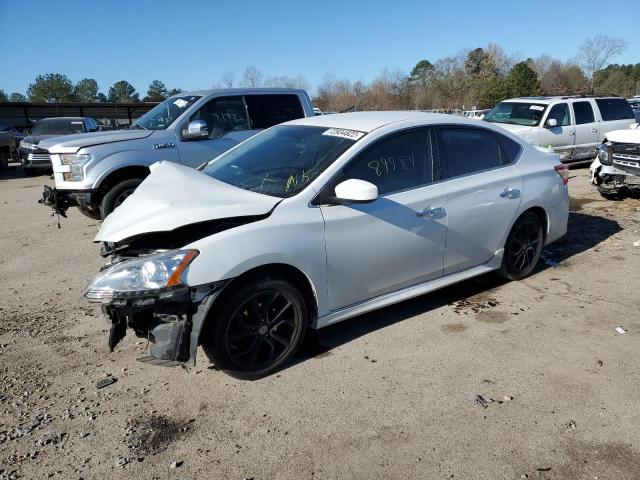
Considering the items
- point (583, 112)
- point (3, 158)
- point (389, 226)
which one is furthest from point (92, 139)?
point (3, 158)

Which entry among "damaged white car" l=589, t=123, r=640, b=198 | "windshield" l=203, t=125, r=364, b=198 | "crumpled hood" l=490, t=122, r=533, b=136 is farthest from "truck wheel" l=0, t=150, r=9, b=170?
"damaged white car" l=589, t=123, r=640, b=198

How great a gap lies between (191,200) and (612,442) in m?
2.96

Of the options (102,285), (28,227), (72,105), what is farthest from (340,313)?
(72,105)

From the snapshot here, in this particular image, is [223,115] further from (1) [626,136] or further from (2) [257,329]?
(1) [626,136]

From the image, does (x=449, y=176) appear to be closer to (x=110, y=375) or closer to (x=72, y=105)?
(x=110, y=375)

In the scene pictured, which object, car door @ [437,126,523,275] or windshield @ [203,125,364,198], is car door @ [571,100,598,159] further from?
windshield @ [203,125,364,198]

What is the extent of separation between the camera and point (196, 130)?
7.17 meters

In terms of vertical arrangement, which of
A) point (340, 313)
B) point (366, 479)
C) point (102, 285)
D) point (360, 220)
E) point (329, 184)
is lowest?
point (366, 479)

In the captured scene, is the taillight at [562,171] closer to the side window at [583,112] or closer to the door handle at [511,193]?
the door handle at [511,193]

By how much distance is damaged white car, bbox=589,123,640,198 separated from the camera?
8.25m

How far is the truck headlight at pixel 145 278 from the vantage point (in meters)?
3.05

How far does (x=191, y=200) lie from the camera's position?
3.48 m

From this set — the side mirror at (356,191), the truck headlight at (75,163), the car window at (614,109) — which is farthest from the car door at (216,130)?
the car window at (614,109)

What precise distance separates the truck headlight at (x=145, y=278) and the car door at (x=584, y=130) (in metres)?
11.8
